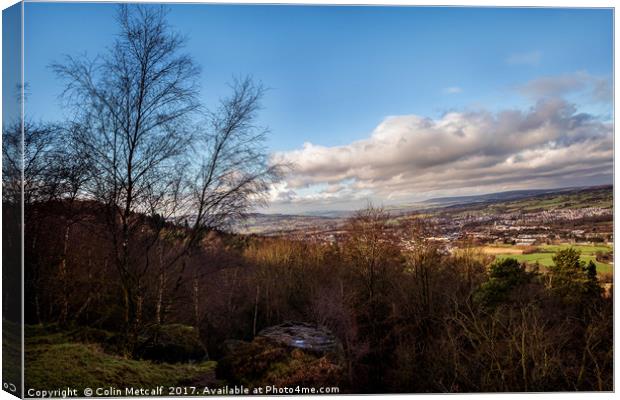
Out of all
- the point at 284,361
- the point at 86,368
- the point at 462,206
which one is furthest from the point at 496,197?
the point at 86,368

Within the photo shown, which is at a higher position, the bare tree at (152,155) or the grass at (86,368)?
the bare tree at (152,155)

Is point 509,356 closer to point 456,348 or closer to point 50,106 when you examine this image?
point 456,348

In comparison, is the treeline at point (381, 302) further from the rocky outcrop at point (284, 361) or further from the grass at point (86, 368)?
the grass at point (86, 368)

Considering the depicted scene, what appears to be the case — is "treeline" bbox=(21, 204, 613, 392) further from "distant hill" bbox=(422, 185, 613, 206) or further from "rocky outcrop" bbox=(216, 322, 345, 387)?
"distant hill" bbox=(422, 185, 613, 206)

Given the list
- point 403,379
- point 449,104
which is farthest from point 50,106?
point 403,379

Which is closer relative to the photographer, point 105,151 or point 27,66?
point 27,66

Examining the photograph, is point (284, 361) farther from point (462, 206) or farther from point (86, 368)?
point (462, 206)

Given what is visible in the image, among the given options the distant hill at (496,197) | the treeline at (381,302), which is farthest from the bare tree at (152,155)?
the distant hill at (496,197)

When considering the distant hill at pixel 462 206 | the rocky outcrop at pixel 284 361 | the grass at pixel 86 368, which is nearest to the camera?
the grass at pixel 86 368
